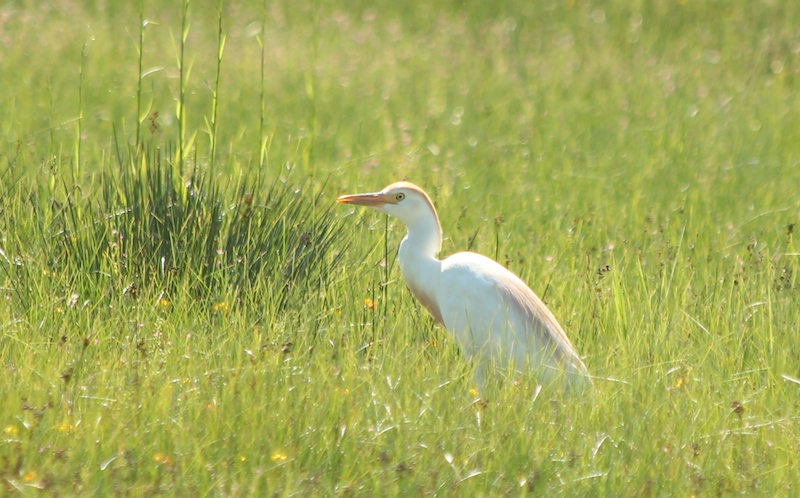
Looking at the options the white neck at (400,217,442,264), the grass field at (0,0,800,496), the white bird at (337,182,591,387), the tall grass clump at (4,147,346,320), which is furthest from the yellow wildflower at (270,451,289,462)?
the white neck at (400,217,442,264)

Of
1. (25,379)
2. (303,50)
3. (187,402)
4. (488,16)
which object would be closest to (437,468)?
(187,402)

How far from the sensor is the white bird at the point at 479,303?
4211 millimetres

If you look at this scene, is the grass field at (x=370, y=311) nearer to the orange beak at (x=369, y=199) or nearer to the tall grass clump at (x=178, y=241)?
the tall grass clump at (x=178, y=241)

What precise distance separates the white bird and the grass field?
0.40ft

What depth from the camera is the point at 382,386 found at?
386 centimetres

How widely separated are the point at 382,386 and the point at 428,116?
5.52 meters

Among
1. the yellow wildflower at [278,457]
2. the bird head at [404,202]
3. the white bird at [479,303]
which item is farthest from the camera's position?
the bird head at [404,202]

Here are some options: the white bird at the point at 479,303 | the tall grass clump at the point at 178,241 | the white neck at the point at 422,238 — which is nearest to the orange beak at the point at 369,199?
the white bird at the point at 479,303

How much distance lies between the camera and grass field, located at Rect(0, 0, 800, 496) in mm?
3477

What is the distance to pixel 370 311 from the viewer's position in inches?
184

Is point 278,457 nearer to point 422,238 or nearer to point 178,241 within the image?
point 422,238

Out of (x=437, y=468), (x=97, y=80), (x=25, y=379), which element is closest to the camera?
(x=437, y=468)

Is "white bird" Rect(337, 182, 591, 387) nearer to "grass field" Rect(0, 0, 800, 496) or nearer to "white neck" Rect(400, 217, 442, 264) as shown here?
"white neck" Rect(400, 217, 442, 264)

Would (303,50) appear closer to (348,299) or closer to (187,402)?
(348,299)
